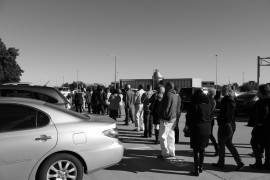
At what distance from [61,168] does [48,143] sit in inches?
18.1

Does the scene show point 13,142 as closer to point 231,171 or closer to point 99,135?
point 99,135

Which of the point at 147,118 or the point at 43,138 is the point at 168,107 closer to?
Answer: the point at 147,118

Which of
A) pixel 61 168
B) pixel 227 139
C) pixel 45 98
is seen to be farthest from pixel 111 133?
pixel 45 98

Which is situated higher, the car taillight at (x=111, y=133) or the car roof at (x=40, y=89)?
the car roof at (x=40, y=89)

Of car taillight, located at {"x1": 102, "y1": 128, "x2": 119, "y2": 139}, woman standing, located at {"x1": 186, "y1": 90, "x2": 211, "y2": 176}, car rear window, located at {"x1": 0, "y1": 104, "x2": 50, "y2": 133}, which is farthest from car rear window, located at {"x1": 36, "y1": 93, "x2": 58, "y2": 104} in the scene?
woman standing, located at {"x1": 186, "y1": 90, "x2": 211, "y2": 176}

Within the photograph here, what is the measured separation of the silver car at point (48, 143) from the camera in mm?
3484

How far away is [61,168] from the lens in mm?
3787

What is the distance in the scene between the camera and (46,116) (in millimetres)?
3836

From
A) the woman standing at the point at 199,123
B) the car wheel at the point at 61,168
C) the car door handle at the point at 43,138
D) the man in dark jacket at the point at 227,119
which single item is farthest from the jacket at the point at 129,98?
the car door handle at the point at 43,138

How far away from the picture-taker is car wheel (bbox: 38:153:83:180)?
3660mm

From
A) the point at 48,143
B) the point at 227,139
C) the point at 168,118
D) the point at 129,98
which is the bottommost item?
the point at 227,139

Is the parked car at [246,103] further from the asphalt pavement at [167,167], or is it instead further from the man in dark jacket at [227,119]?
the man in dark jacket at [227,119]

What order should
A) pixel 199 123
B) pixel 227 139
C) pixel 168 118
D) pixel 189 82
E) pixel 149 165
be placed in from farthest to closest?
pixel 189 82 → pixel 168 118 → pixel 149 165 → pixel 227 139 → pixel 199 123

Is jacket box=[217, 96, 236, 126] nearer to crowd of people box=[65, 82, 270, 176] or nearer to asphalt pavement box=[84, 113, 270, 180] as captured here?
crowd of people box=[65, 82, 270, 176]
